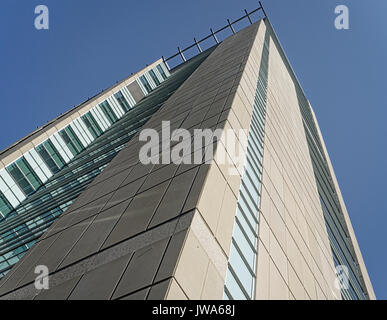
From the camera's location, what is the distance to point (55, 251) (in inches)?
556

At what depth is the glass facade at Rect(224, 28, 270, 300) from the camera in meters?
11.7

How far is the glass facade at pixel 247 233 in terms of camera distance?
459 inches

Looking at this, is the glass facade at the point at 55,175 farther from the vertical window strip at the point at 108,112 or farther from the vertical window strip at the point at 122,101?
the vertical window strip at the point at 122,101

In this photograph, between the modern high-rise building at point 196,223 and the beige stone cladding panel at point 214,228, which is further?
the modern high-rise building at point 196,223

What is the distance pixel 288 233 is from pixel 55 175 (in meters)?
24.3

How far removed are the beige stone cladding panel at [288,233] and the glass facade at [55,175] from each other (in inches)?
378

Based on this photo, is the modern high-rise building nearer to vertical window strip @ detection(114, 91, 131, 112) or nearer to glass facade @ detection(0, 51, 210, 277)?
glass facade @ detection(0, 51, 210, 277)

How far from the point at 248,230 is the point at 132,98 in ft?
160

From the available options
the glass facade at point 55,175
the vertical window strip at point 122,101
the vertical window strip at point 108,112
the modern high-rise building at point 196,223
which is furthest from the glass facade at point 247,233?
the vertical window strip at point 122,101

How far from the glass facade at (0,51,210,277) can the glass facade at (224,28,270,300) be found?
970cm

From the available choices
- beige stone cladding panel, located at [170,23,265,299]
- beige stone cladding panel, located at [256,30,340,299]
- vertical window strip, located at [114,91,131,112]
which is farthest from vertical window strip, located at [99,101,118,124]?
beige stone cladding panel, located at [170,23,265,299]

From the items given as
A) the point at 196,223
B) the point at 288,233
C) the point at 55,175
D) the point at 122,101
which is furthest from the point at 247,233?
the point at 122,101

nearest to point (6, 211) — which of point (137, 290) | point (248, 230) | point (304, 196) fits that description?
point (304, 196)

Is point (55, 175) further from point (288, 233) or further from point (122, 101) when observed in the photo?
point (288, 233)
